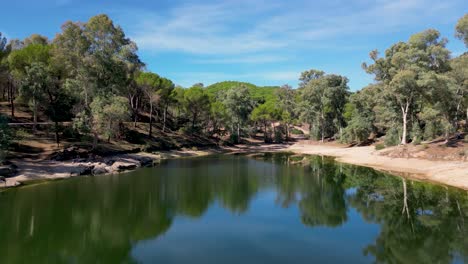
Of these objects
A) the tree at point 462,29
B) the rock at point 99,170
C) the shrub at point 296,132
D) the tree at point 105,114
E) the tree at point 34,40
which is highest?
the tree at point 34,40

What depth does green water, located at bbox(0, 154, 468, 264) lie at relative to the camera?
16422 mm

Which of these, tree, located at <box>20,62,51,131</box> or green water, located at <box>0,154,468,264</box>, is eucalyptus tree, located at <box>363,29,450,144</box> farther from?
tree, located at <box>20,62,51,131</box>

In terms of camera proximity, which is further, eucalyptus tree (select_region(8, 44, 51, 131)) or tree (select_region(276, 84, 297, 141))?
tree (select_region(276, 84, 297, 141))

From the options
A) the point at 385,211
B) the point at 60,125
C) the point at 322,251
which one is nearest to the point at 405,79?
the point at 385,211

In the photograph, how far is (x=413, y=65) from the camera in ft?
151

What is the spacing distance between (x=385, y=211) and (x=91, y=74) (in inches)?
1767

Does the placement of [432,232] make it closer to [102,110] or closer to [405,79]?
[405,79]

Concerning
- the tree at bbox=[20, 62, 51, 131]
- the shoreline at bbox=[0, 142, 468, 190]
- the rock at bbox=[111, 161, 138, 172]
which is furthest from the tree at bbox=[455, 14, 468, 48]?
the tree at bbox=[20, 62, 51, 131]

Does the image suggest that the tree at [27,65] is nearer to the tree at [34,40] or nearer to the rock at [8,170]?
the rock at [8,170]

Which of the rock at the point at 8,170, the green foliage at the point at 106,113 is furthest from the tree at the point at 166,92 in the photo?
the rock at the point at 8,170

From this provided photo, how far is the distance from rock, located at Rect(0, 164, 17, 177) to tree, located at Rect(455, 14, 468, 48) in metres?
61.3

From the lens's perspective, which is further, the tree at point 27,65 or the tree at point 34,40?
the tree at point 34,40

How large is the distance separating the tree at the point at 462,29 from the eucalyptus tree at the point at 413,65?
10.1 ft

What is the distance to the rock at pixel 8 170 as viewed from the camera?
105ft
